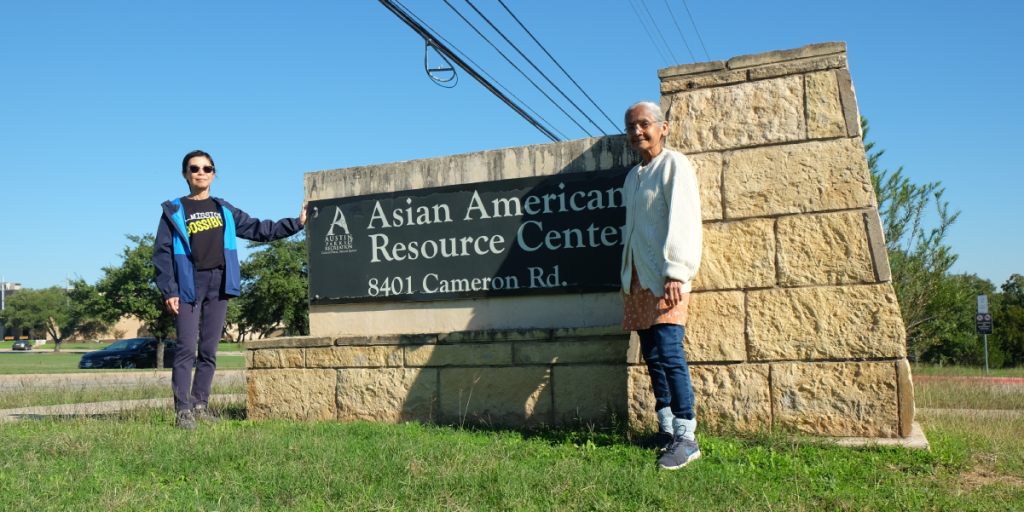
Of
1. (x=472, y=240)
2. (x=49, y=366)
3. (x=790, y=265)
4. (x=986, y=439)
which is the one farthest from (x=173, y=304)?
(x=49, y=366)

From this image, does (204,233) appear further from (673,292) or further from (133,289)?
(133,289)

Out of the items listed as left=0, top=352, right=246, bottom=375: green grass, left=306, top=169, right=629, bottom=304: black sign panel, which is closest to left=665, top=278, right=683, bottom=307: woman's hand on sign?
left=306, top=169, right=629, bottom=304: black sign panel

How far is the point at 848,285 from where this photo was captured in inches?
150

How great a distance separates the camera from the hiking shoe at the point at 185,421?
4502mm

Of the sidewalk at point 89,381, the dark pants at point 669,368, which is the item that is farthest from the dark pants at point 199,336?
the sidewalk at point 89,381

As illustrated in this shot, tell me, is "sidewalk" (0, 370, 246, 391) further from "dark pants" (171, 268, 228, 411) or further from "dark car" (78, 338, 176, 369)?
"dark car" (78, 338, 176, 369)

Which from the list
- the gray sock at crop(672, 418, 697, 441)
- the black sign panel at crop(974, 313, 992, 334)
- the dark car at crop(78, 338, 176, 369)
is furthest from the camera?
the dark car at crop(78, 338, 176, 369)

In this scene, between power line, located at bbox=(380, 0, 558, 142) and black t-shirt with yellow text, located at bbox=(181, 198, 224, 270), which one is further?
power line, located at bbox=(380, 0, 558, 142)

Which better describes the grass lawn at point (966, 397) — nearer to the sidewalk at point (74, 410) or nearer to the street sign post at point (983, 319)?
the sidewalk at point (74, 410)

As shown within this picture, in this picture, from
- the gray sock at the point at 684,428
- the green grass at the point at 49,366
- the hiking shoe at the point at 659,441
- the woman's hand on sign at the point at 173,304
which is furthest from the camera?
the green grass at the point at 49,366

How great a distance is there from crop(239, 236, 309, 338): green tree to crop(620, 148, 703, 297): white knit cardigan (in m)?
29.0

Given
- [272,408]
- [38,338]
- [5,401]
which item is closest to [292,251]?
[5,401]

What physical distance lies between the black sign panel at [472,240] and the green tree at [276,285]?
26.5 meters

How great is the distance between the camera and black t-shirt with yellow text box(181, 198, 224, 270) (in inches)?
188
